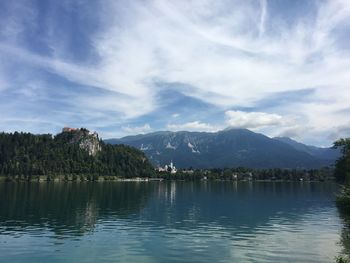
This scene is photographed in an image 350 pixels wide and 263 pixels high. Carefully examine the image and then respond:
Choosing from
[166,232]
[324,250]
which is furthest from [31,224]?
[324,250]

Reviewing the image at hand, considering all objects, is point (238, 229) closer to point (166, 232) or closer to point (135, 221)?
point (166, 232)

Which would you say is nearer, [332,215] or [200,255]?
[200,255]

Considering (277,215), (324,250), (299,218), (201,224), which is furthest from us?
(277,215)

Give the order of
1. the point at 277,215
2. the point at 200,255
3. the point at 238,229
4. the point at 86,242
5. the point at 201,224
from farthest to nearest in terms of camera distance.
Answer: the point at 277,215, the point at 201,224, the point at 238,229, the point at 86,242, the point at 200,255

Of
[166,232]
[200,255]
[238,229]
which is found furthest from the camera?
[238,229]

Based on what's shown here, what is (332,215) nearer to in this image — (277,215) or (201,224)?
(277,215)

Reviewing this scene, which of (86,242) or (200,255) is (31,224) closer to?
(86,242)

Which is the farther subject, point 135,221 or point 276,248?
point 135,221

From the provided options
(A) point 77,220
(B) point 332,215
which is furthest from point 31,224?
(B) point 332,215

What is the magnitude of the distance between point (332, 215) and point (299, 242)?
41819mm

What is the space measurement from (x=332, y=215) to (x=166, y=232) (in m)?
49.2

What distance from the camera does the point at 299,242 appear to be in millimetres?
58312

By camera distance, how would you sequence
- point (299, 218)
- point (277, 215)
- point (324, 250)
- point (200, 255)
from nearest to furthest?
point (200, 255), point (324, 250), point (299, 218), point (277, 215)

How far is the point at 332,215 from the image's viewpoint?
311 ft
